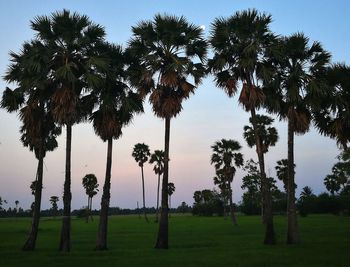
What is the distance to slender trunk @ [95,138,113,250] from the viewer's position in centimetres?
2717

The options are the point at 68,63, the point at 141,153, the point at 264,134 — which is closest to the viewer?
the point at 68,63

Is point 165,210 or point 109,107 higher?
point 109,107

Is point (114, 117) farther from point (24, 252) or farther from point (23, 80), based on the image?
point (24, 252)

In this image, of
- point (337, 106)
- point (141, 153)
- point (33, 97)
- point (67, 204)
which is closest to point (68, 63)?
point (33, 97)

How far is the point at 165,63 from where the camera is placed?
94.8 feet

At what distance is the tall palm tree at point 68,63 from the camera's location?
84.5 ft

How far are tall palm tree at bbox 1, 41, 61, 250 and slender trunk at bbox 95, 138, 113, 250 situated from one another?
396 centimetres

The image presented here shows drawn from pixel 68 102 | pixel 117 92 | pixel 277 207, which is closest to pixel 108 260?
pixel 68 102

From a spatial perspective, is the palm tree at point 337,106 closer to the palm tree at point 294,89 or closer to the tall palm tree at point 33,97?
the palm tree at point 294,89

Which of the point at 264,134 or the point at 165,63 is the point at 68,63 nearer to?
the point at 165,63

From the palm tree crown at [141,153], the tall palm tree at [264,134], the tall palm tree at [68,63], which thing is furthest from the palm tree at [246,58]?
the palm tree crown at [141,153]

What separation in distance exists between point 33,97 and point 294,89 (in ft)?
52.1

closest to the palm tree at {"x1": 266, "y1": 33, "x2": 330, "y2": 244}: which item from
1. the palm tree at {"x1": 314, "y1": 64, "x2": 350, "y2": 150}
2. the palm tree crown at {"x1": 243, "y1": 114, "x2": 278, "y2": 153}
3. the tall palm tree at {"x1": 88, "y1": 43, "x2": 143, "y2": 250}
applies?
the palm tree at {"x1": 314, "y1": 64, "x2": 350, "y2": 150}

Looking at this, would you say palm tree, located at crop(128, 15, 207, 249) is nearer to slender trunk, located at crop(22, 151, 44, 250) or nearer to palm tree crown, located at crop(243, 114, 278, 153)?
slender trunk, located at crop(22, 151, 44, 250)
